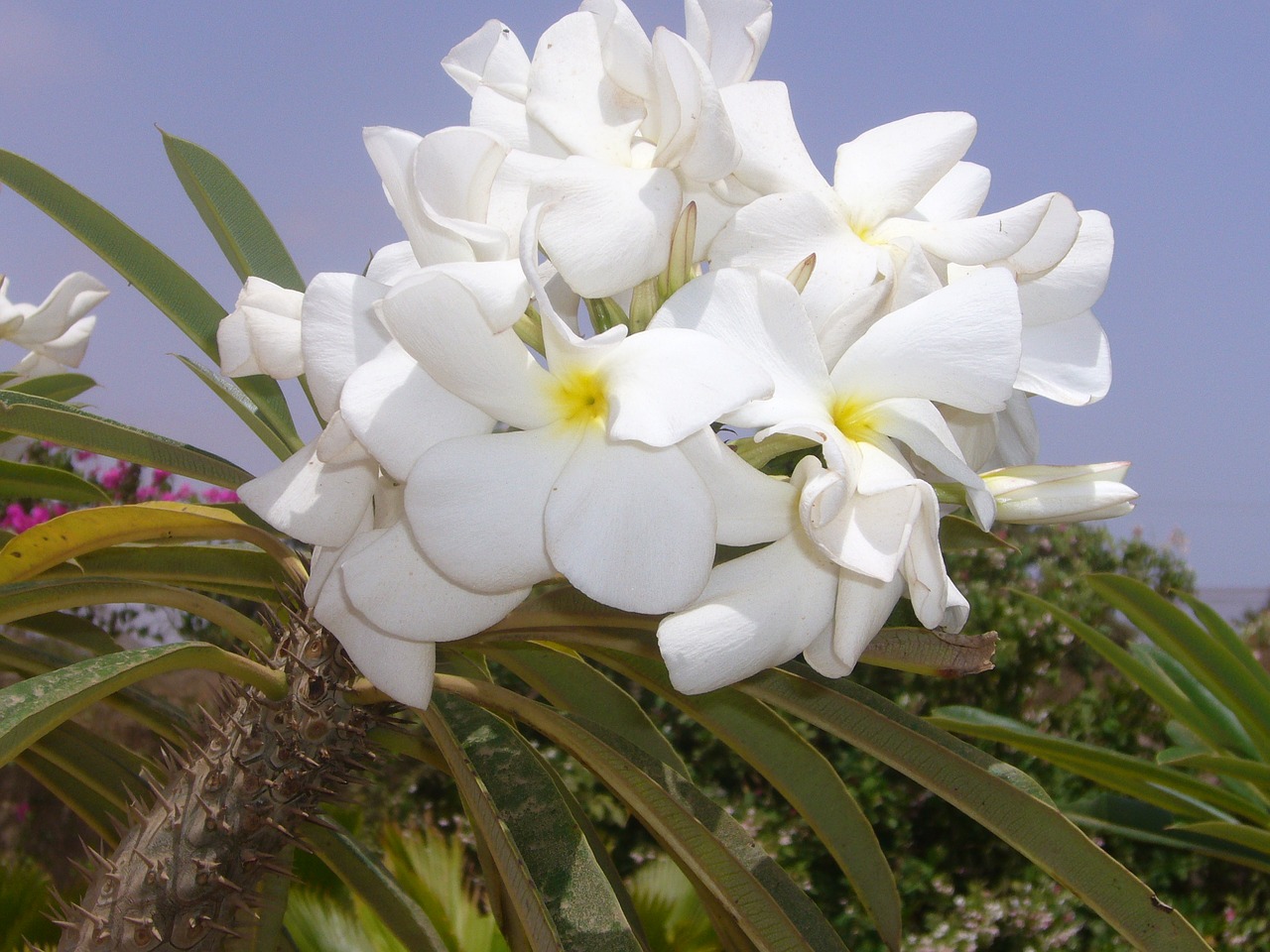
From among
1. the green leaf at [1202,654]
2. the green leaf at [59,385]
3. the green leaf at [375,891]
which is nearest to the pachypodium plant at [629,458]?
the green leaf at [375,891]

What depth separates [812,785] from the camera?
98 centimetres

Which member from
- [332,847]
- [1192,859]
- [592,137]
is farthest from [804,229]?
[1192,859]

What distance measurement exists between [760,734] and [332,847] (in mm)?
541

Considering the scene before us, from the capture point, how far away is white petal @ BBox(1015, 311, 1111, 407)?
2.18ft

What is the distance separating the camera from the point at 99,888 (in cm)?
85

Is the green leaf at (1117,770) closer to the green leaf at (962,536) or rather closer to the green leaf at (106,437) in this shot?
the green leaf at (962,536)

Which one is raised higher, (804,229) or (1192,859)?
(804,229)

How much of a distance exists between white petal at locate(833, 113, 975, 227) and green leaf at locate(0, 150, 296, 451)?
26.3 inches

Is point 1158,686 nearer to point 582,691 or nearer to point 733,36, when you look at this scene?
point 582,691

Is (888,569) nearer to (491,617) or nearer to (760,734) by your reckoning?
(491,617)

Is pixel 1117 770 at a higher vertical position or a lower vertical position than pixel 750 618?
lower

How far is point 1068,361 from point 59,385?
1.48 metres

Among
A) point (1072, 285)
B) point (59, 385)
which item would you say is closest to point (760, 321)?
point (1072, 285)

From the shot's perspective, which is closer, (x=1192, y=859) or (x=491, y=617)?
(x=491, y=617)
